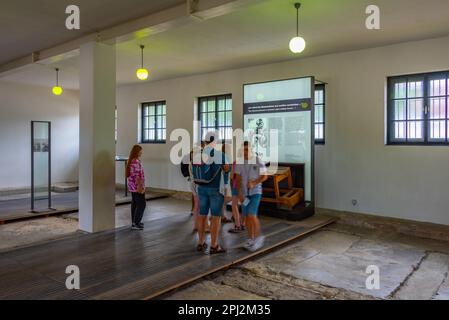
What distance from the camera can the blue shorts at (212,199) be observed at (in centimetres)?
455

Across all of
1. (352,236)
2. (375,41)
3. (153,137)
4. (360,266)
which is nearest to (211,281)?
(360,266)

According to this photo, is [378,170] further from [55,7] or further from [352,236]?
[55,7]

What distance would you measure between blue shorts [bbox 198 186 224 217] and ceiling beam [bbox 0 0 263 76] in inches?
85.2

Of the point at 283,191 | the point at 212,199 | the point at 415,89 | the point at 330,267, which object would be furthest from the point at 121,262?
the point at 415,89

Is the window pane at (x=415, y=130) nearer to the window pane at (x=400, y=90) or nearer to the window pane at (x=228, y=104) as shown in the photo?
the window pane at (x=400, y=90)

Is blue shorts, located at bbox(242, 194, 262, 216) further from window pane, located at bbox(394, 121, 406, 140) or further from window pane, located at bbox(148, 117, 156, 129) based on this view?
window pane, located at bbox(148, 117, 156, 129)

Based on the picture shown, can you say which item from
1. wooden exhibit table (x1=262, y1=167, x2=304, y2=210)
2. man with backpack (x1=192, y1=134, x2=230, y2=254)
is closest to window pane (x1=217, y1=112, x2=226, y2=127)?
wooden exhibit table (x1=262, y1=167, x2=304, y2=210)

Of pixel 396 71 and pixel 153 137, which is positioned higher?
pixel 396 71

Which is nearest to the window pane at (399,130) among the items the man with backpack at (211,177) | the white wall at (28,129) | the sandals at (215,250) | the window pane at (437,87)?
the window pane at (437,87)

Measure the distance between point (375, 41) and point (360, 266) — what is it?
3.88 metres

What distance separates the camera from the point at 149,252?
4816 mm

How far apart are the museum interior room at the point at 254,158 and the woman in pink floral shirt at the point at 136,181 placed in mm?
19

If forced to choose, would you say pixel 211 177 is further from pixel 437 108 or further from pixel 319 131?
pixel 437 108
